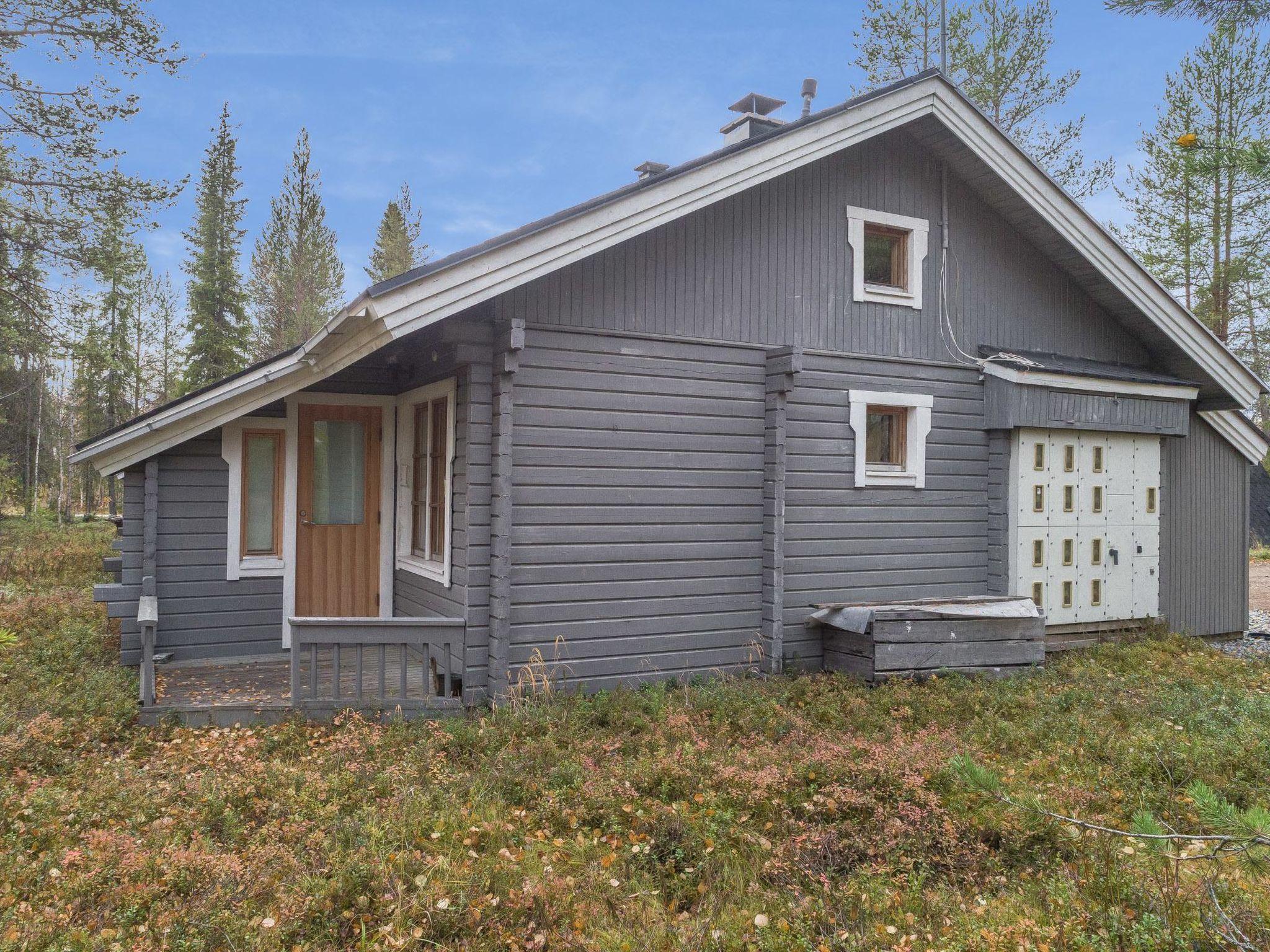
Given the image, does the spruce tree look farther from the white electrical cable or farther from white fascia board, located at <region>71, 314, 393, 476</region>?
the white electrical cable

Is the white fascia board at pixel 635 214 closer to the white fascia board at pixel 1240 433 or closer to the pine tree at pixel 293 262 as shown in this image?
the white fascia board at pixel 1240 433

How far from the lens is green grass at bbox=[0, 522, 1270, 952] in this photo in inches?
133

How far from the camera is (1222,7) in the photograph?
169 inches

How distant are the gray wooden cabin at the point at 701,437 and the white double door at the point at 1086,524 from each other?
0.11ft

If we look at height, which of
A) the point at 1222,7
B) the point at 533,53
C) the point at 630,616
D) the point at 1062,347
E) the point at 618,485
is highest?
the point at 533,53

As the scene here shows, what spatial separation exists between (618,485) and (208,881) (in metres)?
4.21

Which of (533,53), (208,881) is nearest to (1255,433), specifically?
(208,881)

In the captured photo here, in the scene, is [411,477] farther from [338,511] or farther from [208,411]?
[208,411]

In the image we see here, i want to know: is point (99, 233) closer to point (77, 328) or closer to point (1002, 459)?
point (77, 328)

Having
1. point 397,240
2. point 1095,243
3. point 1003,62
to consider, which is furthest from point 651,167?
point 397,240

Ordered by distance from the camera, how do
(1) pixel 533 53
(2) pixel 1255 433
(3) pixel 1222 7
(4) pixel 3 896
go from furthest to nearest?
1. (1) pixel 533 53
2. (2) pixel 1255 433
3. (3) pixel 1222 7
4. (4) pixel 3 896

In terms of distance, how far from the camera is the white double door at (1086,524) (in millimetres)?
8773

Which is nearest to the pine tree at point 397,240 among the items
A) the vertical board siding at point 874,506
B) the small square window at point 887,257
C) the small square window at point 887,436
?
the small square window at point 887,257

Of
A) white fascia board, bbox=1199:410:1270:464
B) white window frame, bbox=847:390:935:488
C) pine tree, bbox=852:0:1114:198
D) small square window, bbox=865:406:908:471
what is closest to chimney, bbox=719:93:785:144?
white window frame, bbox=847:390:935:488
